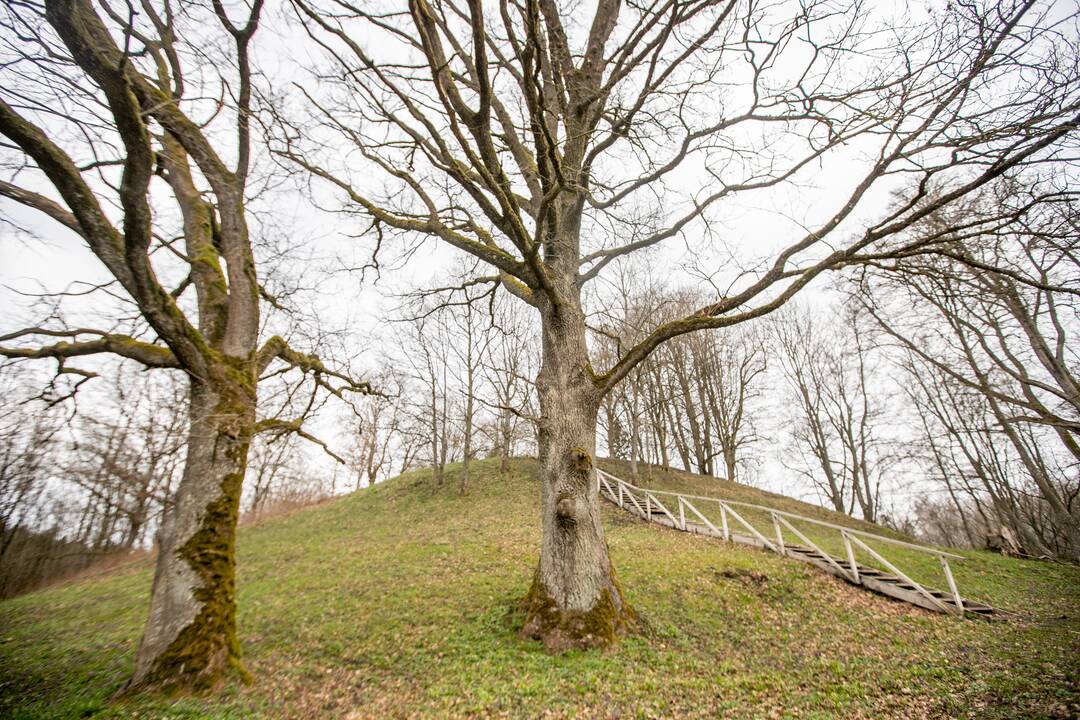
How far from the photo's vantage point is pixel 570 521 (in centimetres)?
531

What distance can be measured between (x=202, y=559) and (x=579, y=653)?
4299 mm

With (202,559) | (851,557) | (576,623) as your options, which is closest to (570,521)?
(576,623)

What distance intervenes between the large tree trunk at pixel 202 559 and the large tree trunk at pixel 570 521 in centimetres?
345

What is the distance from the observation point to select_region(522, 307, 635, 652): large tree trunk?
510 centimetres

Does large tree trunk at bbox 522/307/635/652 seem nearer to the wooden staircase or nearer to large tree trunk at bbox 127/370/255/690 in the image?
the wooden staircase

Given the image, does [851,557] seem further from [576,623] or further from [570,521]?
[570,521]

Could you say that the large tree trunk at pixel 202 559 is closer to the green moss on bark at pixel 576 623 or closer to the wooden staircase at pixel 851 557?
the green moss on bark at pixel 576 623

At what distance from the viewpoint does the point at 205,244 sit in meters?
5.77

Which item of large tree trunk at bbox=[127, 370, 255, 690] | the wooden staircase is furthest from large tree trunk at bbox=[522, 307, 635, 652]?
large tree trunk at bbox=[127, 370, 255, 690]

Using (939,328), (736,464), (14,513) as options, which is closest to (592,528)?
(939,328)

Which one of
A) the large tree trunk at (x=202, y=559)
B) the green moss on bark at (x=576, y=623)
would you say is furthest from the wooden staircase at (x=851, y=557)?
the large tree trunk at (x=202, y=559)

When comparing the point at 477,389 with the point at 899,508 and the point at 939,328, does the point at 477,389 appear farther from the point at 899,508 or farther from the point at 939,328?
the point at 899,508

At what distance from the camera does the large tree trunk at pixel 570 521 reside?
5.10m

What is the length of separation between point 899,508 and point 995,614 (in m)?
30.5
